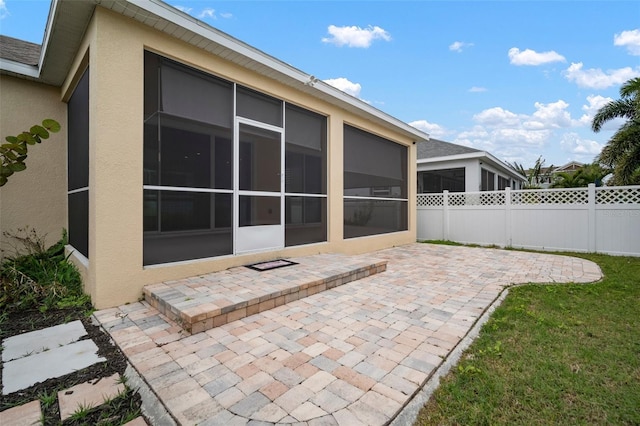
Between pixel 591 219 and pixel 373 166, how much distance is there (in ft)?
20.8

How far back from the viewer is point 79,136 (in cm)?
451

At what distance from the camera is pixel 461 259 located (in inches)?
281

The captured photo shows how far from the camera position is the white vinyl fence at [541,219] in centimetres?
763

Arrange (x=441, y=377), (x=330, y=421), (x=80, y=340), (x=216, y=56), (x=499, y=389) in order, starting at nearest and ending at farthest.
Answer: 1. (x=330, y=421)
2. (x=499, y=389)
3. (x=441, y=377)
4. (x=80, y=340)
5. (x=216, y=56)

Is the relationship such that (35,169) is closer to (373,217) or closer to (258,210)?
(258,210)

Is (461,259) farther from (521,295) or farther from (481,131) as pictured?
(481,131)

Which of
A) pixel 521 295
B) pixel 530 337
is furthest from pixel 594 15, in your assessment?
pixel 530 337

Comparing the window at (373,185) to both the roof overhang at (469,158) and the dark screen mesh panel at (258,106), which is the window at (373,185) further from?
the roof overhang at (469,158)

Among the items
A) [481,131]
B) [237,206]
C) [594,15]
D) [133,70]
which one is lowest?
[237,206]

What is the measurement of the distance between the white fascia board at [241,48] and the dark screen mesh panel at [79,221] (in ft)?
8.76

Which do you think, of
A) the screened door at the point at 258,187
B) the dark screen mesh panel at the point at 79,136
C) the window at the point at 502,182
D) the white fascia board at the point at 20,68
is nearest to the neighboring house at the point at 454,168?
the window at the point at 502,182

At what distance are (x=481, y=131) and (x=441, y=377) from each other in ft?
96.0

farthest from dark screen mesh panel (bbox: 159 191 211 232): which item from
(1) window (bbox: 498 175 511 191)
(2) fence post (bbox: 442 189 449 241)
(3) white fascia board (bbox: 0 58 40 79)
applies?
(1) window (bbox: 498 175 511 191)

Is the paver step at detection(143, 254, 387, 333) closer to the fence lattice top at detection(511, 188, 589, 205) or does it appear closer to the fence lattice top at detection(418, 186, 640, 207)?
the fence lattice top at detection(418, 186, 640, 207)
